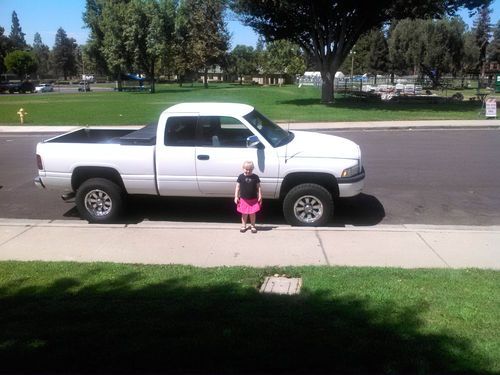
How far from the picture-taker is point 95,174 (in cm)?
826

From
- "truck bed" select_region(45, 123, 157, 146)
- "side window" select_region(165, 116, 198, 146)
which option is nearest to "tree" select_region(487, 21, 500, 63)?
"truck bed" select_region(45, 123, 157, 146)

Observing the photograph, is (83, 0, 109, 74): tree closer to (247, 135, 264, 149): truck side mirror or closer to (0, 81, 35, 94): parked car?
(0, 81, 35, 94): parked car

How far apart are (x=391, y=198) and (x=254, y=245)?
376 cm

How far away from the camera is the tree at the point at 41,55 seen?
149 metres

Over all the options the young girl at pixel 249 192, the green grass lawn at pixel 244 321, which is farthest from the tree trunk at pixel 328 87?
the green grass lawn at pixel 244 321

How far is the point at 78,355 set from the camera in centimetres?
369

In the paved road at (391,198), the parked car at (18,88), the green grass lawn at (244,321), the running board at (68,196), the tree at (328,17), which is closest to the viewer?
the green grass lawn at (244,321)

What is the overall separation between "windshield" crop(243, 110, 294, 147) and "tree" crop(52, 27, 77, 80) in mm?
141780

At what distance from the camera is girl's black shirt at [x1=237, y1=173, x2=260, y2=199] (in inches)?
294

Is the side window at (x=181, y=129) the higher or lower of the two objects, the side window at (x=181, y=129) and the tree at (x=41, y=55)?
the lower

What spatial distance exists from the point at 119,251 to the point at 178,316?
257 cm

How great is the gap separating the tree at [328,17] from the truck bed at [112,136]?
23757mm

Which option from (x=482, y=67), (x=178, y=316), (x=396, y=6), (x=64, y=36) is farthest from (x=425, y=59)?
(x=64, y=36)

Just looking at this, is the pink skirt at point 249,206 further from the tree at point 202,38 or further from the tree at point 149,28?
the tree at point 202,38
